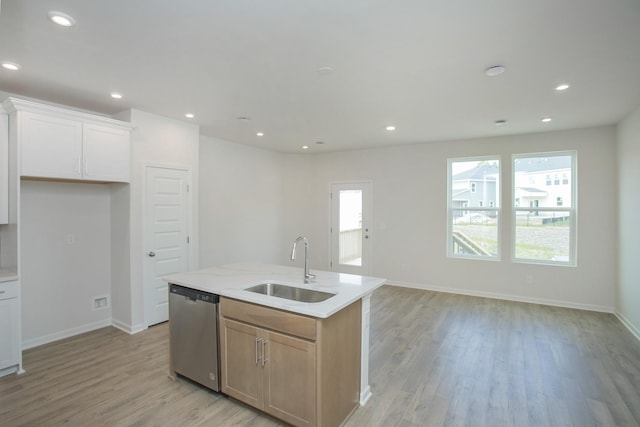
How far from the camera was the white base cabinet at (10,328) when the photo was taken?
9.09 feet

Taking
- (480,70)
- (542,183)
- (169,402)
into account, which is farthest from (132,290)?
(542,183)

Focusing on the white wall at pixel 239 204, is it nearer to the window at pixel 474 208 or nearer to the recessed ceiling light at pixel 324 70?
the recessed ceiling light at pixel 324 70

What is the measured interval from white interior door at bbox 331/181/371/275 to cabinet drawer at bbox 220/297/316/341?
437 cm

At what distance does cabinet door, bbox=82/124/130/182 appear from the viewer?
3402 millimetres

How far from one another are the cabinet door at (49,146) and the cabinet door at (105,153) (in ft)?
0.24

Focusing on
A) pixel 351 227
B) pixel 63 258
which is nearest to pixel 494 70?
pixel 351 227

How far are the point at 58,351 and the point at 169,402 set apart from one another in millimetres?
1835

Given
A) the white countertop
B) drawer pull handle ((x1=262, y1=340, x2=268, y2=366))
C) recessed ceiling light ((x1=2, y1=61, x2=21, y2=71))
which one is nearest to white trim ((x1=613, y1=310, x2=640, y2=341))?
the white countertop

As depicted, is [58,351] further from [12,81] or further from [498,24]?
[498,24]

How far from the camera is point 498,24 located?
A: 2.01 m

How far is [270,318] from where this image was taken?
2.13 metres

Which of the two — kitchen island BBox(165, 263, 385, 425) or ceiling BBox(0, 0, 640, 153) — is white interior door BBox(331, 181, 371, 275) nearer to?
ceiling BBox(0, 0, 640, 153)

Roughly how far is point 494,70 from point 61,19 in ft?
10.5

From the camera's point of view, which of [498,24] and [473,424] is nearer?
[498,24]
